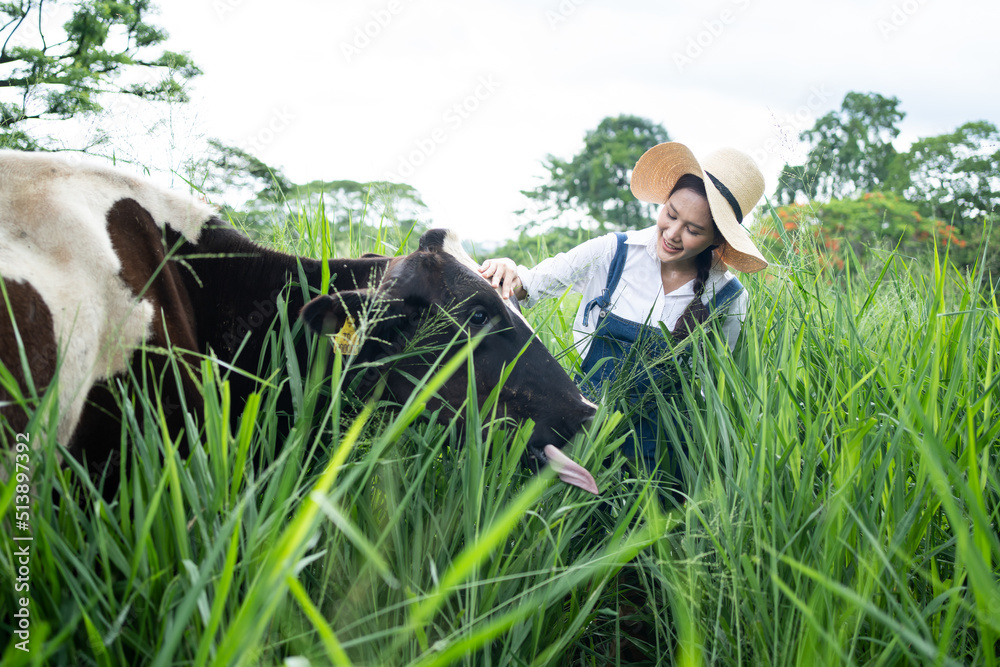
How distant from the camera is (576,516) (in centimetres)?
210

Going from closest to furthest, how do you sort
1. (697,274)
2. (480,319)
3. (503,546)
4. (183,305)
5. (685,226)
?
(503,546) < (183,305) < (480,319) < (685,226) < (697,274)

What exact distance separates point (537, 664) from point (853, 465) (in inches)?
39.6

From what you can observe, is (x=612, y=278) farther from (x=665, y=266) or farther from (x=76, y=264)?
(x=76, y=264)

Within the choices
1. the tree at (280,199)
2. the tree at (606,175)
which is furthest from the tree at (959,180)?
the tree at (606,175)

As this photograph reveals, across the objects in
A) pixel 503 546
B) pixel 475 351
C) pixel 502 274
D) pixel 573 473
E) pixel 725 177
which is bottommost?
pixel 503 546

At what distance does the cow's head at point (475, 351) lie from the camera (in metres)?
2.26

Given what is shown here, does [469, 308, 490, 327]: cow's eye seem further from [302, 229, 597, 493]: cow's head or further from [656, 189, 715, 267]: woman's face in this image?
[656, 189, 715, 267]: woman's face

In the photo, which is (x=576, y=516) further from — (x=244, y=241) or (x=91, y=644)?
(x=244, y=241)

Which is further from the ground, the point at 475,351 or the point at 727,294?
the point at 727,294

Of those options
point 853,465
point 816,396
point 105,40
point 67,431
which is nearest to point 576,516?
point 853,465

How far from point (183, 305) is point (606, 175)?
2934 cm

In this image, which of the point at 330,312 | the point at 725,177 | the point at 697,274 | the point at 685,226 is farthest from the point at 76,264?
the point at 725,177

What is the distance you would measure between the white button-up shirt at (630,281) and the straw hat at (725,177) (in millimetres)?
236

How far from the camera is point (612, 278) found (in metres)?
3.25
